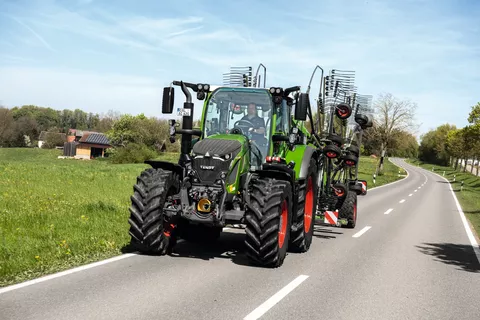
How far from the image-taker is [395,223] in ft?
52.7

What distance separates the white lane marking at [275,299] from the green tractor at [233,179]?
0.65 meters

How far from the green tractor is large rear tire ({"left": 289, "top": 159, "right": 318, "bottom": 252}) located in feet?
0.07

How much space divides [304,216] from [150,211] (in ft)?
10.2

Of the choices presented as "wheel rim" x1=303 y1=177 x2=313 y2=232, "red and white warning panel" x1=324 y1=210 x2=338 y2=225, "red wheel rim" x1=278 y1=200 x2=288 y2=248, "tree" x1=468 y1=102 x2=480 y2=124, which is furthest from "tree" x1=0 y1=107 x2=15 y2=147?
"red wheel rim" x1=278 y1=200 x2=288 y2=248

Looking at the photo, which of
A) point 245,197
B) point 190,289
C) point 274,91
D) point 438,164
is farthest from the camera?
point 438,164

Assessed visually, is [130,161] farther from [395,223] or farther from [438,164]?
[438,164]

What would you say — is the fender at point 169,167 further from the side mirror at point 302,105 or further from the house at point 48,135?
the house at point 48,135

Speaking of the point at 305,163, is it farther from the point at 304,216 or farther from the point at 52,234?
the point at 52,234

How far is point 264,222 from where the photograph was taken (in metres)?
7.30

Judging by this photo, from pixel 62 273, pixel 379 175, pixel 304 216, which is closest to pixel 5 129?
pixel 379 175

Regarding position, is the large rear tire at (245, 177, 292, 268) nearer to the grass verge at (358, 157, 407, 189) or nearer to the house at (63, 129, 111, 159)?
the grass verge at (358, 157, 407, 189)

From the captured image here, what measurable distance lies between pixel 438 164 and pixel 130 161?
90.2m

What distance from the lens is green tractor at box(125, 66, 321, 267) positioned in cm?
745

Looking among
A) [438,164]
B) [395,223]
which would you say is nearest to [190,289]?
[395,223]
